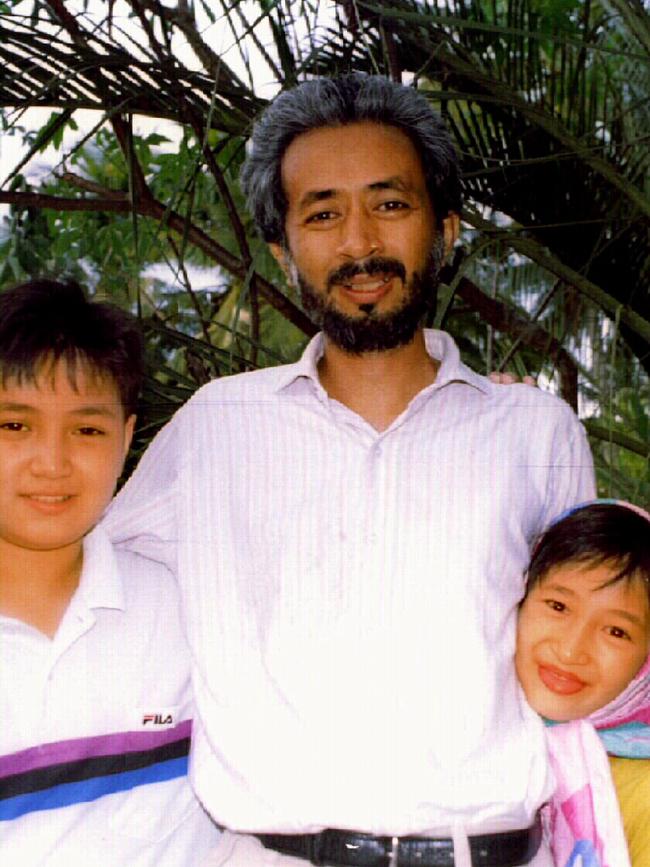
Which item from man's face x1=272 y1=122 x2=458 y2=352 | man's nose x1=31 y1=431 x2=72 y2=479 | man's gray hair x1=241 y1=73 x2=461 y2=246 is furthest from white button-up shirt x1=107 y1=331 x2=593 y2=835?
man's gray hair x1=241 y1=73 x2=461 y2=246

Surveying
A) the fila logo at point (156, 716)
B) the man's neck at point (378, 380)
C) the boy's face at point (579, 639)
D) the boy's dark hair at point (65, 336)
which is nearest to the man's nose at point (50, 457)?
the boy's dark hair at point (65, 336)

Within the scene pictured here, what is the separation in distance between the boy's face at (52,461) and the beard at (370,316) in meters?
0.47

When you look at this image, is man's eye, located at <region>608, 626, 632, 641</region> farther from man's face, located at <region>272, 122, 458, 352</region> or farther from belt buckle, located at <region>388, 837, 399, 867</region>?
man's face, located at <region>272, 122, 458, 352</region>

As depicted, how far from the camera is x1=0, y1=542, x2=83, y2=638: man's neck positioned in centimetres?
177

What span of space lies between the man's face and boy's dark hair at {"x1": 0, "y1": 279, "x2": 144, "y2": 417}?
36 centimetres

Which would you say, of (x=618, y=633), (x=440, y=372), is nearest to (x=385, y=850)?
(x=618, y=633)

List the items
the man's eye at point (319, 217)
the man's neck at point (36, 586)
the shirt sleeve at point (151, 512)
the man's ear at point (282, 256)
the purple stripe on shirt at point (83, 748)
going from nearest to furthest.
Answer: the purple stripe on shirt at point (83, 748) < the man's neck at point (36, 586) < the shirt sleeve at point (151, 512) < the man's eye at point (319, 217) < the man's ear at point (282, 256)

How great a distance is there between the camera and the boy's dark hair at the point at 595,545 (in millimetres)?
1884

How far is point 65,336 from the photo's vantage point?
6.07 feet

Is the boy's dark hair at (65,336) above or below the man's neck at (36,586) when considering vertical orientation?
above

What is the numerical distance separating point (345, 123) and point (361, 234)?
0.79ft

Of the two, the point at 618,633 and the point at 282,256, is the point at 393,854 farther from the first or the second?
the point at 282,256

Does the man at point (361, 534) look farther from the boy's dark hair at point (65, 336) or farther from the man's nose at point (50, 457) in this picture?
the man's nose at point (50, 457)

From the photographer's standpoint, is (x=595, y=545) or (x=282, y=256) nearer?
(x=595, y=545)
